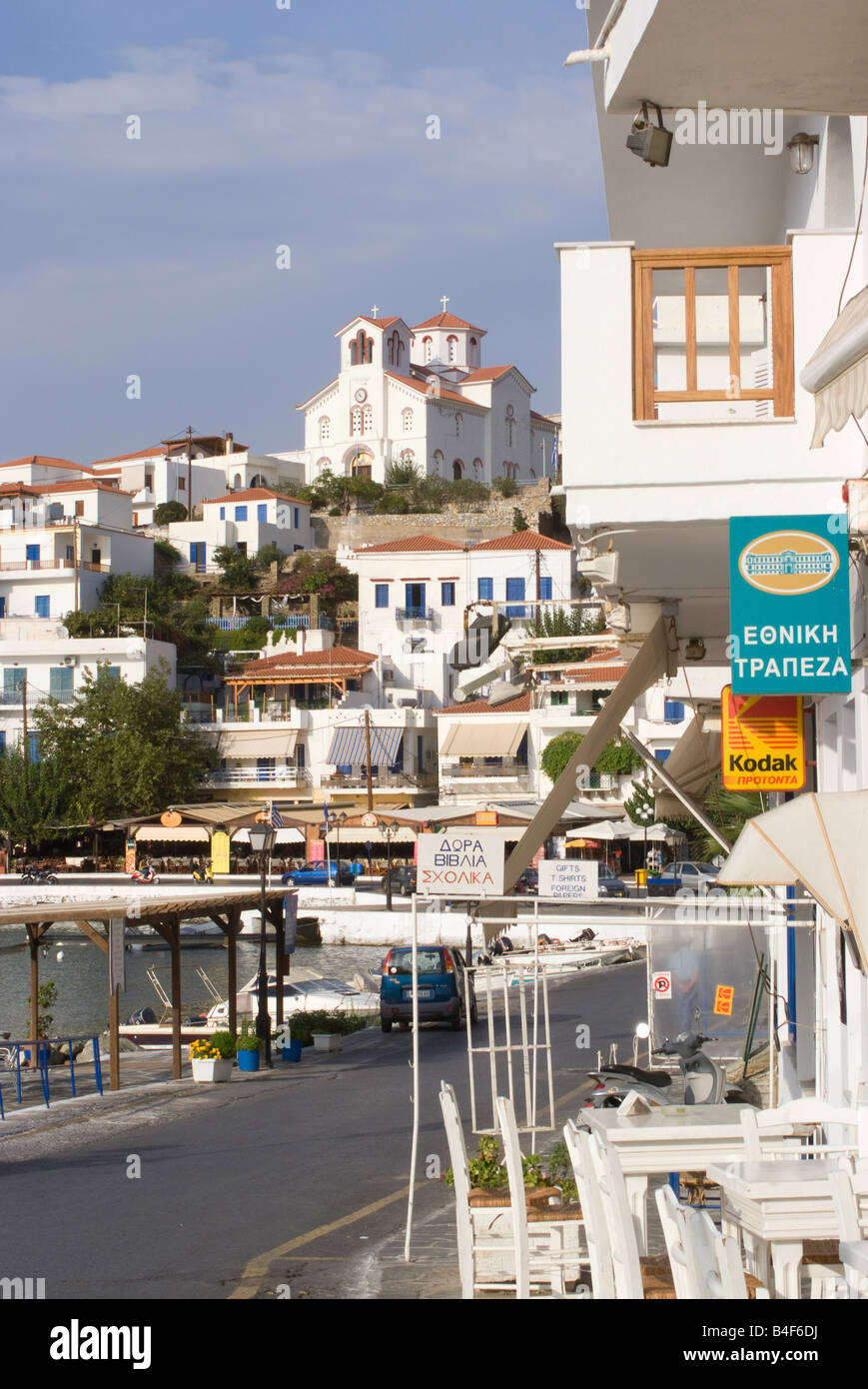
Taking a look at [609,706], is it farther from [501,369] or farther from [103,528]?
[501,369]

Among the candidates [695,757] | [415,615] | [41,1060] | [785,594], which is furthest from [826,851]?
[415,615]

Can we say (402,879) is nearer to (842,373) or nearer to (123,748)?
(123,748)

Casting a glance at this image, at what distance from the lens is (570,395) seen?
9.08 meters

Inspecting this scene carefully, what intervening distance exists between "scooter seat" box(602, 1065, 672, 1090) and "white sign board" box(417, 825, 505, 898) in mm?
1934

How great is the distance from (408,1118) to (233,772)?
59.7m

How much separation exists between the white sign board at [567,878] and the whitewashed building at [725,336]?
3.15 metres

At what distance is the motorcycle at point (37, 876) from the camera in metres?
61.7

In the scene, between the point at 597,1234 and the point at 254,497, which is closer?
the point at 597,1234

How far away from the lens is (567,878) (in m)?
15.1

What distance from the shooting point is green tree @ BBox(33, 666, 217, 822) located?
2783 inches

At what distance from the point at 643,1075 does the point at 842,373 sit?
23.4 feet

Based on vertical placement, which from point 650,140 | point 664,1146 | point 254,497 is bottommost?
point 664,1146

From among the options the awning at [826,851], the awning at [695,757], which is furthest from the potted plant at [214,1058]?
the awning at [826,851]
